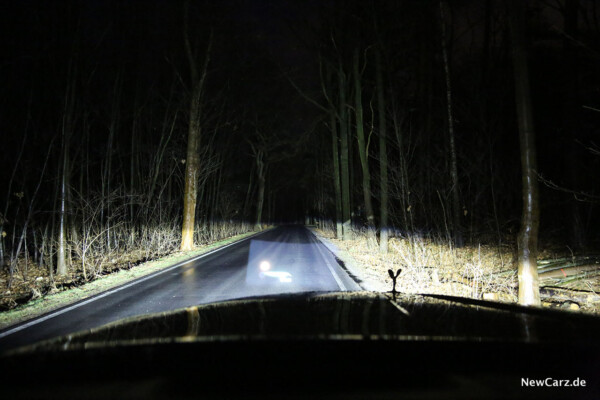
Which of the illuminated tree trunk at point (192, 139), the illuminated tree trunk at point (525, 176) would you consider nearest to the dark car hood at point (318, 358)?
the illuminated tree trunk at point (525, 176)

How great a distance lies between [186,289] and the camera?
8258 millimetres

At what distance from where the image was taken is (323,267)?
1195cm

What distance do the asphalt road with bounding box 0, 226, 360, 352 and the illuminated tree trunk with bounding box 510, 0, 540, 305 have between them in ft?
11.5

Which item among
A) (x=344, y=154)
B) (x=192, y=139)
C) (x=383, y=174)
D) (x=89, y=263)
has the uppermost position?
(x=344, y=154)

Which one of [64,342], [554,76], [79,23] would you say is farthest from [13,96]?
[554,76]

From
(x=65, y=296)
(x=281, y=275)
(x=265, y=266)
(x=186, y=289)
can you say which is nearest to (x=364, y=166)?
(x=265, y=266)

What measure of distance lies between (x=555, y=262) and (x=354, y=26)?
1769cm

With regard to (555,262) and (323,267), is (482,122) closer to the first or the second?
(555,262)

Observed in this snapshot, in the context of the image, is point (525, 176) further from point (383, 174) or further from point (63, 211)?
point (63, 211)

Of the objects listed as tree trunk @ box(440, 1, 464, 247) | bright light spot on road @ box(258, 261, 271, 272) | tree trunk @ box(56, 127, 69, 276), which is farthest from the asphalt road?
tree trunk @ box(440, 1, 464, 247)

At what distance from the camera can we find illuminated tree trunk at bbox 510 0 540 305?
22.1 ft

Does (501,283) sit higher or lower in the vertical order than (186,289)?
higher

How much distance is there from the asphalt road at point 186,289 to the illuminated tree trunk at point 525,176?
3.51 m

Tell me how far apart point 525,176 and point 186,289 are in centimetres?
786
